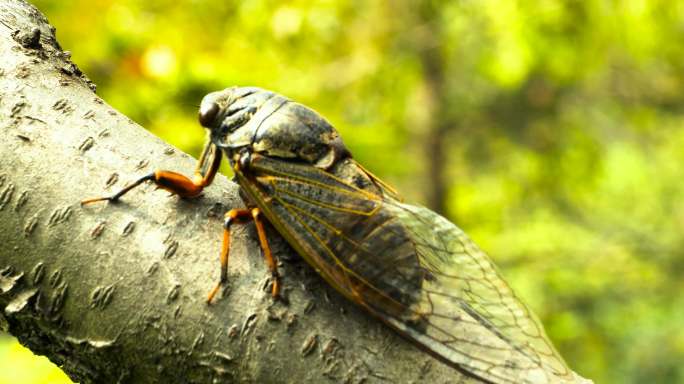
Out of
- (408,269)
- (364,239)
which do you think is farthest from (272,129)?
(408,269)

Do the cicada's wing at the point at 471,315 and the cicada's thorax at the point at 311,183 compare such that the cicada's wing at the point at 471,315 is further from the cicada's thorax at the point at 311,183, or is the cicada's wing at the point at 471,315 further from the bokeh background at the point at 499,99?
the bokeh background at the point at 499,99

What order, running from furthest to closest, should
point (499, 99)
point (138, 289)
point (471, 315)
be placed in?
point (499, 99), point (471, 315), point (138, 289)

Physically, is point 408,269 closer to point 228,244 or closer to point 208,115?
point 228,244

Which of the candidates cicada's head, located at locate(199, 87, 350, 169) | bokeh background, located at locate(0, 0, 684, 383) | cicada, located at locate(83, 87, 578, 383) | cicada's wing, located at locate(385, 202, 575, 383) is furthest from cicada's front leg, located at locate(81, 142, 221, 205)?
bokeh background, located at locate(0, 0, 684, 383)

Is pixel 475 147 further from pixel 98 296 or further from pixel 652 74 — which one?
pixel 98 296

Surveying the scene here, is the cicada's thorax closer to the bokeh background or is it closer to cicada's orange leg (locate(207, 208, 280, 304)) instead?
cicada's orange leg (locate(207, 208, 280, 304))

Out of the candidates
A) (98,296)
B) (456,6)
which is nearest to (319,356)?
(98,296)

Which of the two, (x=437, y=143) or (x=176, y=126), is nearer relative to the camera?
(x=176, y=126)
